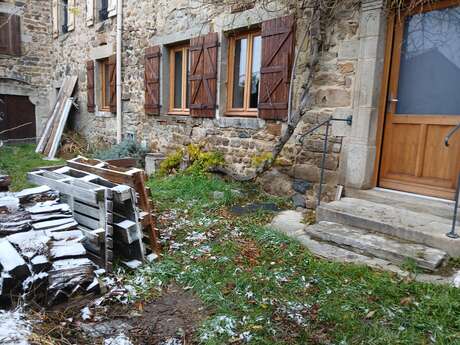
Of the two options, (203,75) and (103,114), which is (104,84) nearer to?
(103,114)

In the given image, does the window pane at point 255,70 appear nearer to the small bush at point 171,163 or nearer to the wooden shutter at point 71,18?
the small bush at point 171,163

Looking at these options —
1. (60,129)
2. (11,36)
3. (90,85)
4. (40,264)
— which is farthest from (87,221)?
(11,36)

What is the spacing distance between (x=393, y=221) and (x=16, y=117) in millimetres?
11699

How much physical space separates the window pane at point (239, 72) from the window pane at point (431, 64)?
2.45 meters

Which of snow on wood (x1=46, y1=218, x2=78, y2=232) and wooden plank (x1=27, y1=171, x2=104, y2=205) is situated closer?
snow on wood (x1=46, y1=218, x2=78, y2=232)

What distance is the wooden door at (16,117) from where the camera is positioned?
1105 cm

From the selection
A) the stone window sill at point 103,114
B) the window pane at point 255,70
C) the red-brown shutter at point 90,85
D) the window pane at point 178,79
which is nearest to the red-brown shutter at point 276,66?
the window pane at point 255,70

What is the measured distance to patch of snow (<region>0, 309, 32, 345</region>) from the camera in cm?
188

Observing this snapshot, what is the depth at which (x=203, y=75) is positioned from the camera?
6.00m

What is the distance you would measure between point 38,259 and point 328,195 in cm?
321

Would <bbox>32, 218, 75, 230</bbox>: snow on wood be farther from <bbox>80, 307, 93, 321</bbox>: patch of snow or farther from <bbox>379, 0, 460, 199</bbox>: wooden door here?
<bbox>379, 0, 460, 199</bbox>: wooden door

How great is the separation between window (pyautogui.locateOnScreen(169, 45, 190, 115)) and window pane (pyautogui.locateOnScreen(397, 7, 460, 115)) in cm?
388

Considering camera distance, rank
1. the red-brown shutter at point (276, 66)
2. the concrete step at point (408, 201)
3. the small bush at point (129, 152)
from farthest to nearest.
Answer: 1. the small bush at point (129, 152)
2. the red-brown shutter at point (276, 66)
3. the concrete step at point (408, 201)

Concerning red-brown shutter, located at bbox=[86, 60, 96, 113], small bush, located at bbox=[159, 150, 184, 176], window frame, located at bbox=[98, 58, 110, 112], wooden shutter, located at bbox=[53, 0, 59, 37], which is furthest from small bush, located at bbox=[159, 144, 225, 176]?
wooden shutter, located at bbox=[53, 0, 59, 37]
